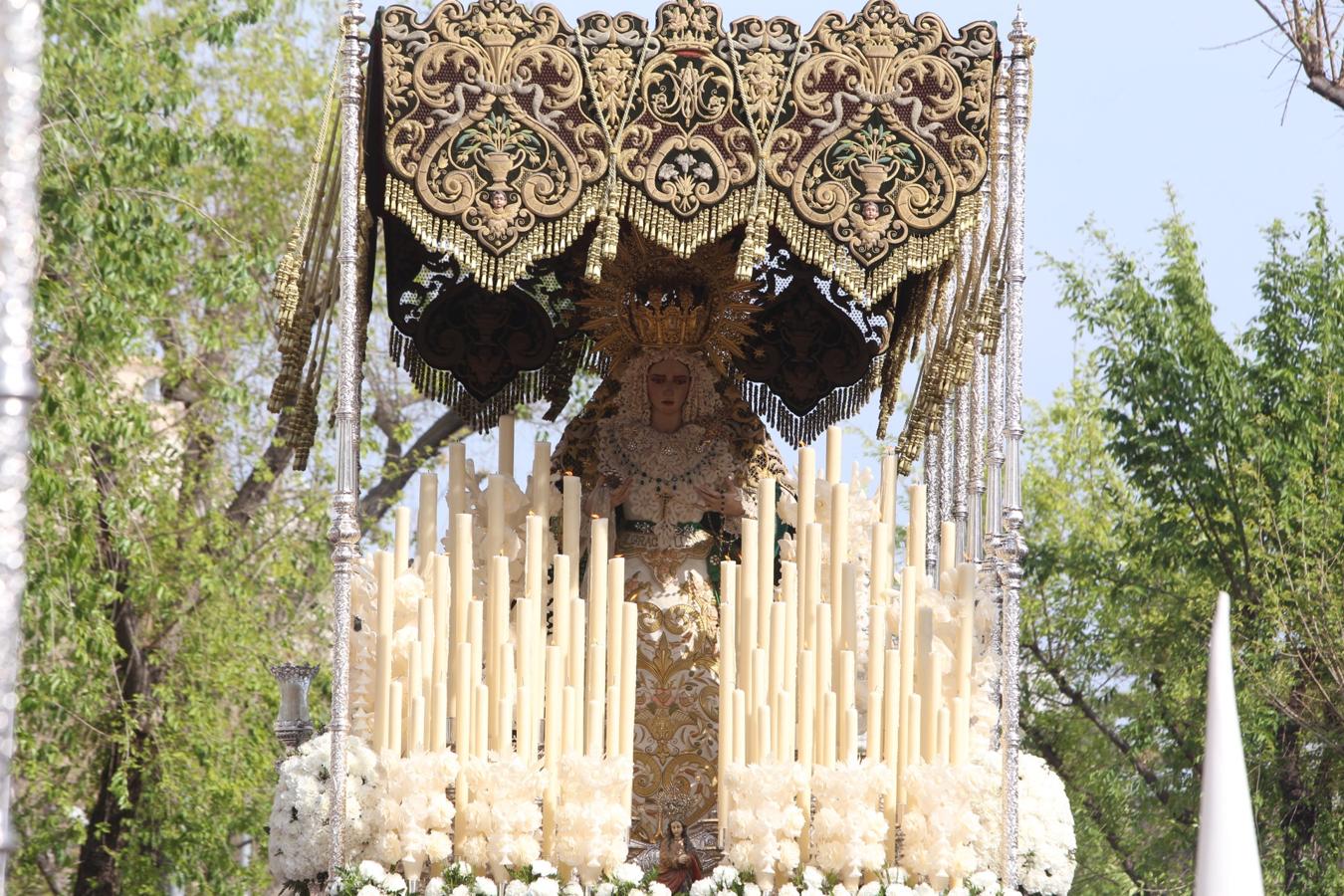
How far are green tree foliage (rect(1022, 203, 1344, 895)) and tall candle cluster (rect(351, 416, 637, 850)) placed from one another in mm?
6983

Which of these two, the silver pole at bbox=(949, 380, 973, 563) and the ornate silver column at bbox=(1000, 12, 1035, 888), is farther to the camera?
the silver pole at bbox=(949, 380, 973, 563)

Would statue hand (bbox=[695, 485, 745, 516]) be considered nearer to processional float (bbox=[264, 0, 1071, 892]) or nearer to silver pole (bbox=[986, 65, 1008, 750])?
processional float (bbox=[264, 0, 1071, 892])

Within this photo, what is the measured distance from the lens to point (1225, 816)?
12.6 ft

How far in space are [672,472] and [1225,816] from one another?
469cm

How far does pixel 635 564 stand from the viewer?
8.35m

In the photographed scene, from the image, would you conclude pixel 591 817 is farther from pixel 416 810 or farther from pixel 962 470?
pixel 962 470

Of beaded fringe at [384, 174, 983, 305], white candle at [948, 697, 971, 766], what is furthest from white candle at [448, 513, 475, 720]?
white candle at [948, 697, 971, 766]

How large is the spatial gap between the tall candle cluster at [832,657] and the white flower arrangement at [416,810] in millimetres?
944

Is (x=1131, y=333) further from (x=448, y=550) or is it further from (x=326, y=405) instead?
(x=448, y=550)

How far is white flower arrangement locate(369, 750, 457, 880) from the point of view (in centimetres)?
682

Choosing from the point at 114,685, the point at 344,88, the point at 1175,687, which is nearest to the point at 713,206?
the point at 344,88

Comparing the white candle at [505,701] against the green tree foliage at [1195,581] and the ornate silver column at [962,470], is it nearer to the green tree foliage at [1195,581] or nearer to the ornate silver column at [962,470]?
the ornate silver column at [962,470]

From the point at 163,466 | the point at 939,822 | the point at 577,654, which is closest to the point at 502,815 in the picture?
the point at 577,654

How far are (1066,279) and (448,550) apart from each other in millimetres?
10529
